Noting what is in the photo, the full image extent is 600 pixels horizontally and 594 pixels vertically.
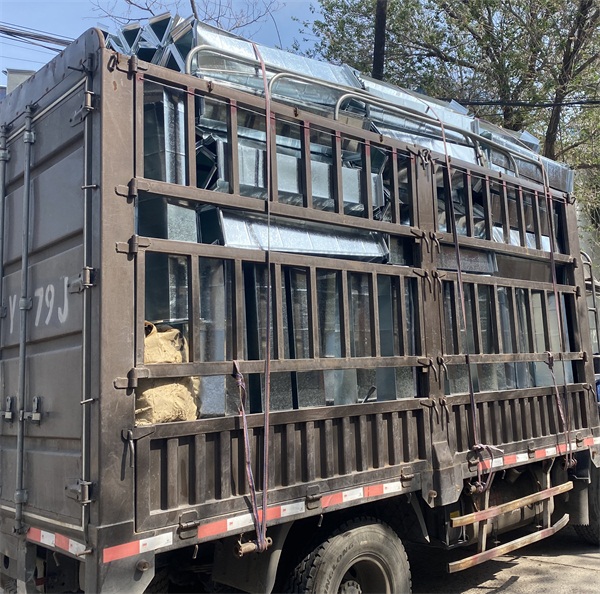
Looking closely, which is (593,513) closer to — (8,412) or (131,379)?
(131,379)

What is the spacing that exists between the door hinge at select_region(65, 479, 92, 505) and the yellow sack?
35cm

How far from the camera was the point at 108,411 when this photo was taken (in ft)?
9.47

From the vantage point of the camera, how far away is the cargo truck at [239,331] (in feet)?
9.96

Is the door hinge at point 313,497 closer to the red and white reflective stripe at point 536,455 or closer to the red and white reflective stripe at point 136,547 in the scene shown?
the red and white reflective stripe at point 136,547

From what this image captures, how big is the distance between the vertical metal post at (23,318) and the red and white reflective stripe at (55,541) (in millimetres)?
133

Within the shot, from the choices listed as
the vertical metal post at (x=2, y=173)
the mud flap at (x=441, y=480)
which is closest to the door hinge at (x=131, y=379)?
the vertical metal post at (x=2, y=173)

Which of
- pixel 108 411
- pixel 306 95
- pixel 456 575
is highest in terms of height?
pixel 306 95

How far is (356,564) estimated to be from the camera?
13.1 feet

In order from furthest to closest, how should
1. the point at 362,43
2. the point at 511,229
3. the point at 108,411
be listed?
the point at 362,43 < the point at 511,229 < the point at 108,411

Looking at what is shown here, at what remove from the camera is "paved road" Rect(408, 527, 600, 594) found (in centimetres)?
534

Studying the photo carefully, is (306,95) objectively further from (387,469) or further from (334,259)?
(387,469)

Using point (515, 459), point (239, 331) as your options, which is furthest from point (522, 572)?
point (239, 331)

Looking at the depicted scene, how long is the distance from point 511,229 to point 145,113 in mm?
3418

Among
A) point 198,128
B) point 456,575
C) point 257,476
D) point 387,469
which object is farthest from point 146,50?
point 456,575
